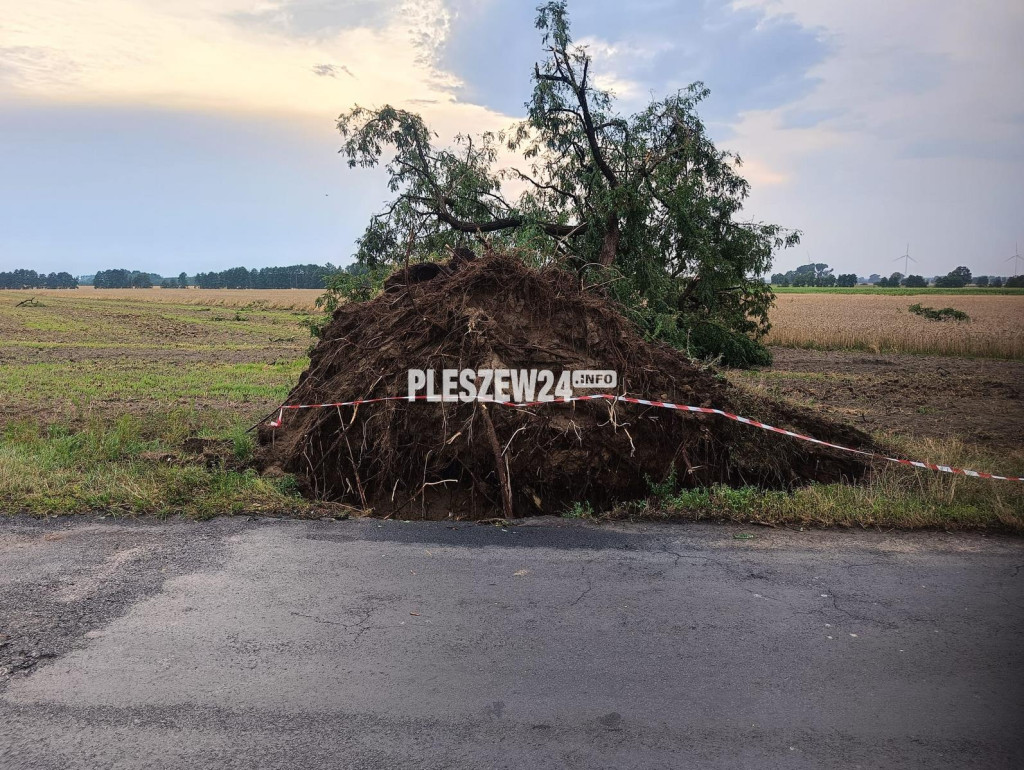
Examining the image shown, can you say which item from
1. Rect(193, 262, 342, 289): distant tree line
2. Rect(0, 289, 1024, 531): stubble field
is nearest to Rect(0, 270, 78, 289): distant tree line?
Rect(193, 262, 342, 289): distant tree line

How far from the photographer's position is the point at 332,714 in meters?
3.25

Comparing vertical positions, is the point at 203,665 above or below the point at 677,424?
below

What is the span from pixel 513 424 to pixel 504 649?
120 inches

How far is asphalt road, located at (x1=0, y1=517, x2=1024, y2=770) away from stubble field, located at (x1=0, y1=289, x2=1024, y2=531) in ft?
1.69

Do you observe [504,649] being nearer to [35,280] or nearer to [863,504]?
[863,504]

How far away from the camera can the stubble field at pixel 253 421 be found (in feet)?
20.5

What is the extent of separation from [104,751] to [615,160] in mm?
13801

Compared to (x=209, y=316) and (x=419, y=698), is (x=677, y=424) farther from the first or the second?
(x=209, y=316)

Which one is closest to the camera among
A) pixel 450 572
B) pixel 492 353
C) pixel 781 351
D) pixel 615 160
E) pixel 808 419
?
pixel 450 572

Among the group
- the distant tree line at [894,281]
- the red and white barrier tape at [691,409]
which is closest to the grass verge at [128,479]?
the red and white barrier tape at [691,409]

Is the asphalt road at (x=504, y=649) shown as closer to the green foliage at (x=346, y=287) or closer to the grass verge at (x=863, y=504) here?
the grass verge at (x=863, y=504)

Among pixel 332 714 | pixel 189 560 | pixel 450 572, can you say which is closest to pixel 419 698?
pixel 332 714

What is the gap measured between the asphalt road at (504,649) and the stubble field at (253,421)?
0.51 m

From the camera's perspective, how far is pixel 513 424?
6.71 metres
